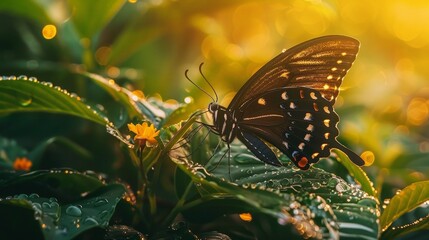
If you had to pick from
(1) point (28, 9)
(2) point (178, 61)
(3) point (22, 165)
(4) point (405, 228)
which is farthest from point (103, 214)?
(2) point (178, 61)

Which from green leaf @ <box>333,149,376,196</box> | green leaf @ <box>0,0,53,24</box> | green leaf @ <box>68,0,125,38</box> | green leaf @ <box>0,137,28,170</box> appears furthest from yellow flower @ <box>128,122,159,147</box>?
green leaf @ <box>0,0,53,24</box>

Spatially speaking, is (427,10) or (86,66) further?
(427,10)

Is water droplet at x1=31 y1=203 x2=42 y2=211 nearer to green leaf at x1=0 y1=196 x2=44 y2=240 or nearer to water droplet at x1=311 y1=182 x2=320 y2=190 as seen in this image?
green leaf at x1=0 y1=196 x2=44 y2=240

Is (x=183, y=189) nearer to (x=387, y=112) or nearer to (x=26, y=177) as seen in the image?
(x=26, y=177)

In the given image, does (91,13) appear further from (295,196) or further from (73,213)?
(295,196)

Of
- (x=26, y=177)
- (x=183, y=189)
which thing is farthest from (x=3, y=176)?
(x=183, y=189)
